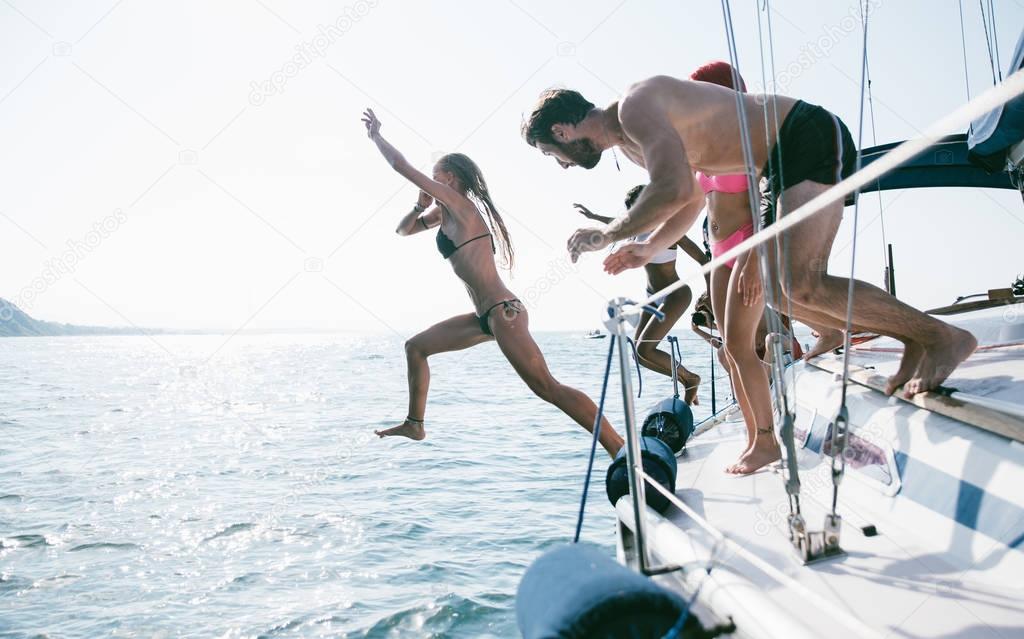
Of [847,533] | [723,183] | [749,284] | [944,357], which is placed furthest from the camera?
[723,183]

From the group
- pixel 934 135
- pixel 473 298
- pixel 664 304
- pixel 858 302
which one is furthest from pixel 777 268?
pixel 664 304

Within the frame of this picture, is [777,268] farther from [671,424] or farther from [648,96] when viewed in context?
[671,424]

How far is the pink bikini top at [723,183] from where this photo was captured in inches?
123

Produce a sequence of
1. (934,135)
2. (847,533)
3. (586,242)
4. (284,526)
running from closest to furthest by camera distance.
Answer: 1. (934,135)
2. (847,533)
3. (586,242)
4. (284,526)

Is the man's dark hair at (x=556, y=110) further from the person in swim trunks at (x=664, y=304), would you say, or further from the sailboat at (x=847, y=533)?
the person in swim trunks at (x=664, y=304)

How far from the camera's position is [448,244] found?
12.7 ft

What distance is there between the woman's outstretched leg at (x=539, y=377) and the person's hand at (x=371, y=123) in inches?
46.9

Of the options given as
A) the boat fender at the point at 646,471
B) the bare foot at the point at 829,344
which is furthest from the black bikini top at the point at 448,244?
the bare foot at the point at 829,344

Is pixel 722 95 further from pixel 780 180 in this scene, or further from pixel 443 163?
pixel 443 163

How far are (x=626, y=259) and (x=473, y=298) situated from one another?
59.3 inches

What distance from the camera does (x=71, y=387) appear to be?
2548cm

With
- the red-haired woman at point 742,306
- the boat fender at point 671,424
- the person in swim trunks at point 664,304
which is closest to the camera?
the red-haired woman at point 742,306

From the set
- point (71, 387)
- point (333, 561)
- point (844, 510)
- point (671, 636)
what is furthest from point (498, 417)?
point (71, 387)

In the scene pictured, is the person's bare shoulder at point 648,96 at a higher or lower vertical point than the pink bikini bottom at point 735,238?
higher
